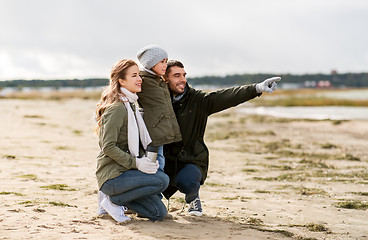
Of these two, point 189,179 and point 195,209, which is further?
point 195,209

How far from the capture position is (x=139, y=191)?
190 inches

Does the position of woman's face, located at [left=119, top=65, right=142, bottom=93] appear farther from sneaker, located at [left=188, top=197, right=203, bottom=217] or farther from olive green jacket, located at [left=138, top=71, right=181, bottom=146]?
sneaker, located at [left=188, top=197, right=203, bottom=217]

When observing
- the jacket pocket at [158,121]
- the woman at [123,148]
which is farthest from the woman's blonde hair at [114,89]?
the jacket pocket at [158,121]

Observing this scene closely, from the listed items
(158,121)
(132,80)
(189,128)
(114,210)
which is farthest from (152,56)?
(114,210)

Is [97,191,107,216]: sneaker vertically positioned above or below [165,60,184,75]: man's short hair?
below

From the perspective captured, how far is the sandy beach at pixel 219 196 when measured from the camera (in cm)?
464

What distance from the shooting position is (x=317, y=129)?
18.9m

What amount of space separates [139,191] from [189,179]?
2.10ft

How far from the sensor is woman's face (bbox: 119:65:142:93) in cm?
476

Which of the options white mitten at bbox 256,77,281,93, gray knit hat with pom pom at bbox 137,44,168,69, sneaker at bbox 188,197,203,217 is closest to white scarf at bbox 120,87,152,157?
gray knit hat with pom pom at bbox 137,44,168,69

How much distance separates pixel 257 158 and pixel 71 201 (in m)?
5.48

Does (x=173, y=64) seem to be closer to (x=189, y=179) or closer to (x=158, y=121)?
(x=158, y=121)

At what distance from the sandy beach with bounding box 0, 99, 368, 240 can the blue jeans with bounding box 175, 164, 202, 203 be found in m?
0.31

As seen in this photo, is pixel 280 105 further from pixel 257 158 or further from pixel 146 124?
pixel 146 124
